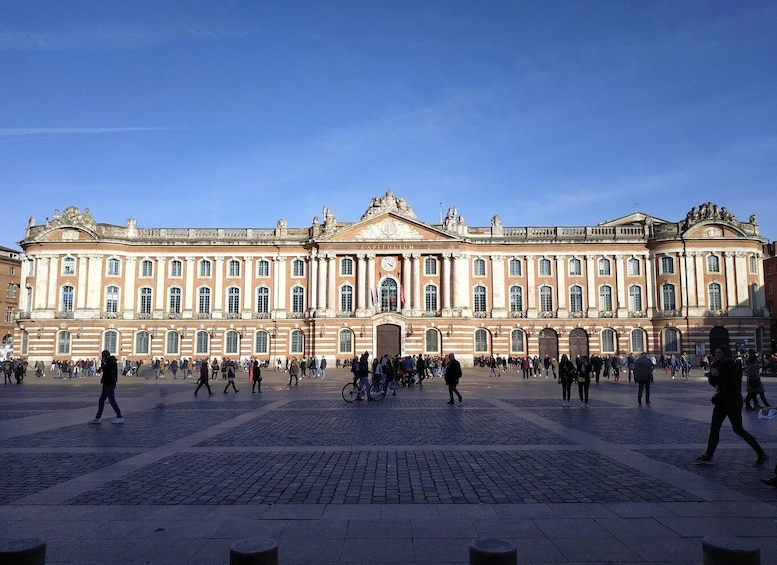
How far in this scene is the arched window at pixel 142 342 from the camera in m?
58.6

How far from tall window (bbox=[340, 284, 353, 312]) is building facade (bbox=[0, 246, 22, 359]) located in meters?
46.7

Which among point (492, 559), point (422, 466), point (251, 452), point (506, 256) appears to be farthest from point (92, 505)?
point (506, 256)

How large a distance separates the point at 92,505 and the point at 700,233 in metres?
61.0

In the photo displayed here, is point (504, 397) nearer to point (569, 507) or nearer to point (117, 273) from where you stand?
A: point (569, 507)

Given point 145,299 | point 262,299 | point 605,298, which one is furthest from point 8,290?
Result: point 605,298

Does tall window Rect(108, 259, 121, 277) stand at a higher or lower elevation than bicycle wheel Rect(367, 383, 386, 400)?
higher

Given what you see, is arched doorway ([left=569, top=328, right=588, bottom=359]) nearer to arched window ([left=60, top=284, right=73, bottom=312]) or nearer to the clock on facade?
the clock on facade

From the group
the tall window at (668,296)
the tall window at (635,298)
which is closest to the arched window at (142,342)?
the tall window at (635,298)

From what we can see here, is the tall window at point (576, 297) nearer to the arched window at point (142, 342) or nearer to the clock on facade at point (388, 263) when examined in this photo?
the clock on facade at point (388, 263)

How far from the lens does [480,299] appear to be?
59281 millimetres

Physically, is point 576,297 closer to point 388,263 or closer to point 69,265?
point 388,263

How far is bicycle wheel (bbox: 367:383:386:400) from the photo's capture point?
23.5 m

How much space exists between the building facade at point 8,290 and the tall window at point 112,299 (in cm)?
2612

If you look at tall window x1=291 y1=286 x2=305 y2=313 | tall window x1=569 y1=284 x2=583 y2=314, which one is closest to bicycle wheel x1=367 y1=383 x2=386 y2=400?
tall window x1=291 y1=286 x2=305 y2=313
